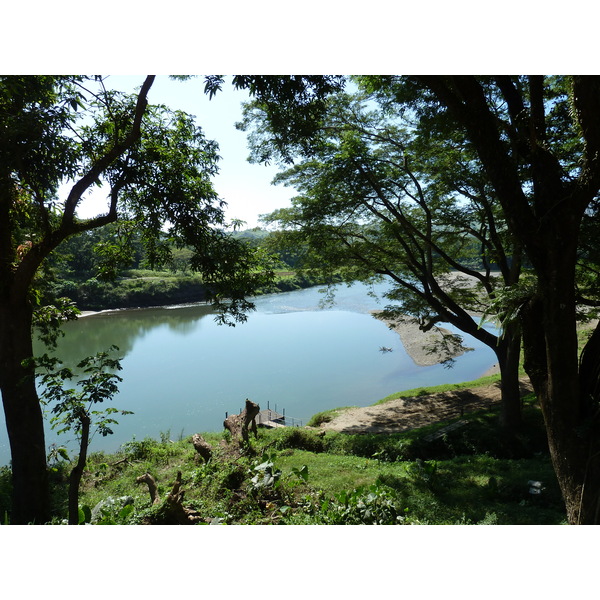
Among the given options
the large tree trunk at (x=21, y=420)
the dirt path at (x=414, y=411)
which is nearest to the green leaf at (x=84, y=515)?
the large tree trunk at (x=21, y=420)

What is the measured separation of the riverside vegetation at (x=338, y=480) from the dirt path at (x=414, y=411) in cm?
109

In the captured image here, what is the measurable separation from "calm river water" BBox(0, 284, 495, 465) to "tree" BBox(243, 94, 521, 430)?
404 centimetres

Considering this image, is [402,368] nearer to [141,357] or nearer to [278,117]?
[141,357]

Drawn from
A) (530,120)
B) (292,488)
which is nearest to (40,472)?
(292,488)

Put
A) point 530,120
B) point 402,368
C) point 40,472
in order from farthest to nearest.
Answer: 1. point 402,368
2. point 40,472
3. point 530,120

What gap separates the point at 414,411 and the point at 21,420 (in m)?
7.21

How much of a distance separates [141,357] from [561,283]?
13903 mm

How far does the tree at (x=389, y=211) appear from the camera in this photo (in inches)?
223

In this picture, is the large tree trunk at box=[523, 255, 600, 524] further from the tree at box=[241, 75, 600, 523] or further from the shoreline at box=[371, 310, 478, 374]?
the shoreline at box=[371, 310, 478, 374]

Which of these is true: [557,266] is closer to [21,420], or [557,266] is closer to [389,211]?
[21,420]

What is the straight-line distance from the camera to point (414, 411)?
28.4ft

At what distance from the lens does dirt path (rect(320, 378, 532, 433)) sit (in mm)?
7922

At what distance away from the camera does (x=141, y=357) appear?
46.3 feet

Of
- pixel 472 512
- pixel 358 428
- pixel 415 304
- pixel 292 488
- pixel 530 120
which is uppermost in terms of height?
pixel 530 120
